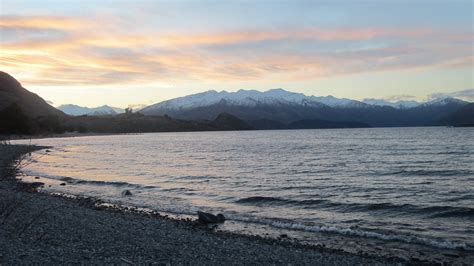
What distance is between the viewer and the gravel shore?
434 inches

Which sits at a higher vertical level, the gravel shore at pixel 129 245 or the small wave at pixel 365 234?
the gravel shore at pixel 129 245

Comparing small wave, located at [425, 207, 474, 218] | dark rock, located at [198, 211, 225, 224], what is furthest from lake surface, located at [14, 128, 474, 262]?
dark rock, located at [198, 211, 225, 224]

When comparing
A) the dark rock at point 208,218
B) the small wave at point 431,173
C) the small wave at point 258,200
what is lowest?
the small wave at point 258,200

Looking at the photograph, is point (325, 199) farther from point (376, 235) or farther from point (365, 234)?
point (376, 235)

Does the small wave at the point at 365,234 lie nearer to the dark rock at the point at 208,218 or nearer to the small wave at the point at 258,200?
the dark rock at the point at 208,218

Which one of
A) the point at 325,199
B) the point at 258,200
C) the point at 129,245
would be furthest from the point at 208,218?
the point at 325,199

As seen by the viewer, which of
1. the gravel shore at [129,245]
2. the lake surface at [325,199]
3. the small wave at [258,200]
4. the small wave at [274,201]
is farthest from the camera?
the small wave at [258,200]

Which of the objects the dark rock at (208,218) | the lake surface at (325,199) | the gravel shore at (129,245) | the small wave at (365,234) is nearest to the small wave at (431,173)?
the lake surface at (325,199)

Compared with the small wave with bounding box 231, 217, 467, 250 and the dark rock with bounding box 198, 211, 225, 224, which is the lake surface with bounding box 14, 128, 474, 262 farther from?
the dark rock with bounding box 198, 211, 225, 224

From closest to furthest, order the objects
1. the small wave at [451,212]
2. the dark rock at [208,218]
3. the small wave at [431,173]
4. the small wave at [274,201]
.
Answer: the dark rock at [208,218] < the small wave at [451,212] < the small wave at [274,201] < the small wave at [431,173]

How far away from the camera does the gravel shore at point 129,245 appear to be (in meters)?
11.0

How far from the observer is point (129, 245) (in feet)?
43.1

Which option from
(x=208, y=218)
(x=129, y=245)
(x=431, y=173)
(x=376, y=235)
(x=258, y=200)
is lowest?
(x=258, y=200)

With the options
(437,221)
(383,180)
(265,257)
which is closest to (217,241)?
(265,257)
